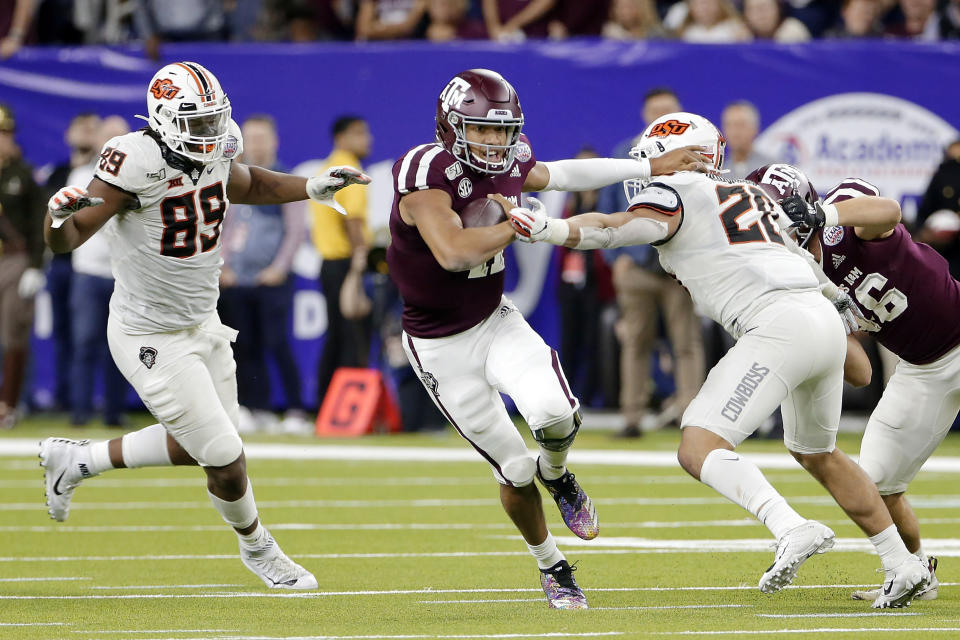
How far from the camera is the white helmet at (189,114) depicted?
6051 millimetres

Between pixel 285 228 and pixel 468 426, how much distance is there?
6858mm

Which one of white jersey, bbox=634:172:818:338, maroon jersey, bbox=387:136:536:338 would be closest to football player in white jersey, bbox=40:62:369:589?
maroon jersey, bbox=387:136:536:338

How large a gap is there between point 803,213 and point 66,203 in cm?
250

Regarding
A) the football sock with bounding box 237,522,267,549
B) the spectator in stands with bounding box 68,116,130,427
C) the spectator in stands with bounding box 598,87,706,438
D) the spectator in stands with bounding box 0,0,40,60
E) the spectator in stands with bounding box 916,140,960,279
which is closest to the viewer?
the football sock with bounding box 237,522,267,549

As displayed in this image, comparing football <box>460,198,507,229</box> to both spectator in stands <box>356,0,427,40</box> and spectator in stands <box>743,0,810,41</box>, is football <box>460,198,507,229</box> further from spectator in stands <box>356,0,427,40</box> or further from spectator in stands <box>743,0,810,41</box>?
spectator in stands <box>356,0,427,40</box>

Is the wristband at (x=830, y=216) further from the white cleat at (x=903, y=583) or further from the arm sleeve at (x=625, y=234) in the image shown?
the white cleat at (x=903, y=583)

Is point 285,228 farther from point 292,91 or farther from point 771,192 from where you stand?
point 771,192

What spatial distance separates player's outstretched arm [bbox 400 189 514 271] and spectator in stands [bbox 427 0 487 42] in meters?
7.53

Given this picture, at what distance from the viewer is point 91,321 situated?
11.9 meters

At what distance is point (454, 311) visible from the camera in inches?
226

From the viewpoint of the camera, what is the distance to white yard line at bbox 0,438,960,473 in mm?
10284

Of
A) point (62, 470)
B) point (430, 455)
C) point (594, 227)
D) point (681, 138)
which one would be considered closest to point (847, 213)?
point (681, 138)

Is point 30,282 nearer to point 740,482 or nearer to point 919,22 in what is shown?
point 919,22

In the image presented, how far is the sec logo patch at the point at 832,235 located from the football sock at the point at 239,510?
2323mm
